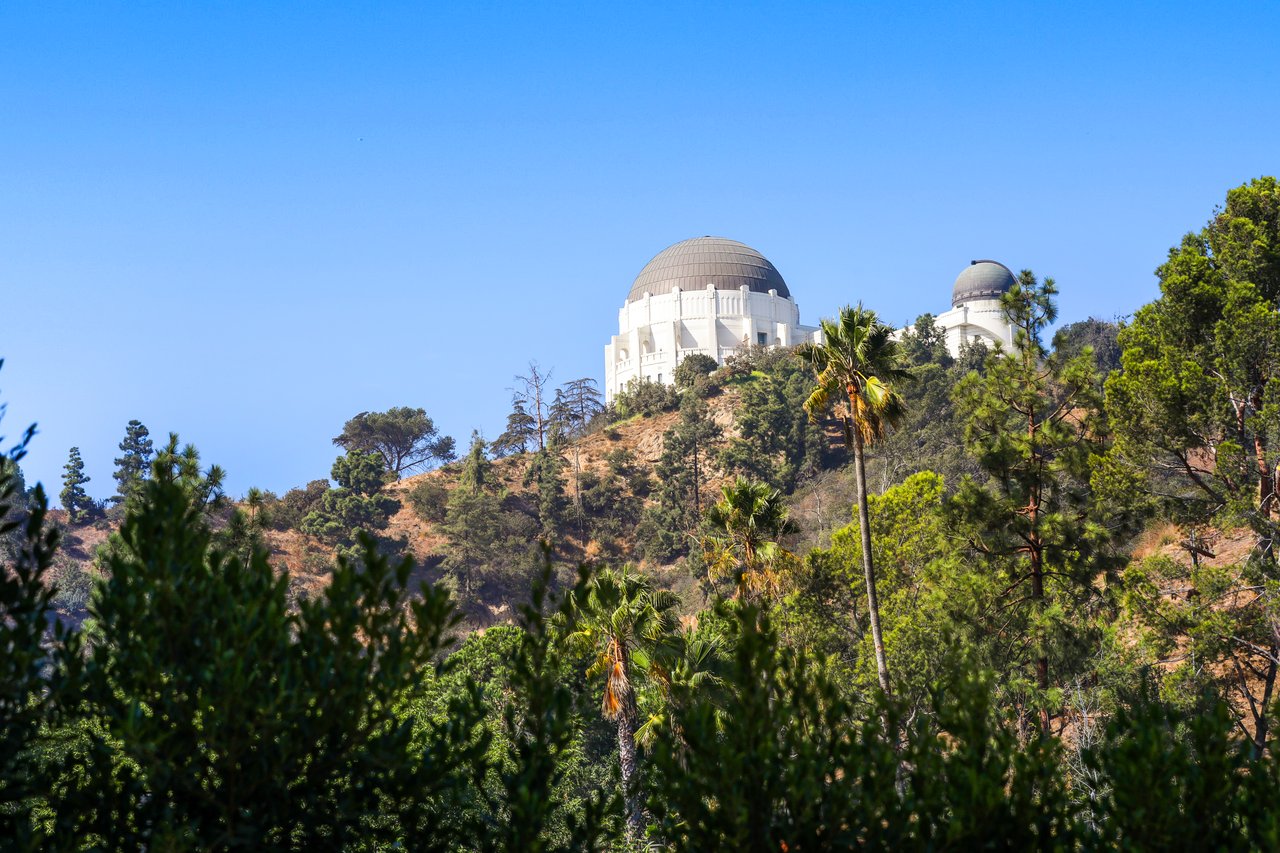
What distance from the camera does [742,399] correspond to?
238 feet

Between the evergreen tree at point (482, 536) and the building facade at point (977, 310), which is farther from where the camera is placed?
the building facade at point (977, 310)

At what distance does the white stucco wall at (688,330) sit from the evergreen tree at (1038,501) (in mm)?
58244

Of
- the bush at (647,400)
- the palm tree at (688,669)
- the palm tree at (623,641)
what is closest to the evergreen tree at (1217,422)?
the palm tree at (688,669)

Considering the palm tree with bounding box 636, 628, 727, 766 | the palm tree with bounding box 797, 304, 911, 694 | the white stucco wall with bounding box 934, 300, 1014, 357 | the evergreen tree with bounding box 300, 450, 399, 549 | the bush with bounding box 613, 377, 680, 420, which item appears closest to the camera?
the palm tree with bounding box 636, 628, 727, 766

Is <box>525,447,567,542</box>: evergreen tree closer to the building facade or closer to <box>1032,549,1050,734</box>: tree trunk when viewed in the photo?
the building facade

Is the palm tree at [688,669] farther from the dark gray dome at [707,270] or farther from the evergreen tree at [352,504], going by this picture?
the dark gray dome at [707,270]

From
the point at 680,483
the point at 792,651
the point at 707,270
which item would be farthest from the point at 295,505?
the point at 792,651

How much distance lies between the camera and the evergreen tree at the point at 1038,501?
2631 centimetres

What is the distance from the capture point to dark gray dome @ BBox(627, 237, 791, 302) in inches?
3575

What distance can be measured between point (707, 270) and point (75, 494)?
4676cm

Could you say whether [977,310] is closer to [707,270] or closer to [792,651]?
[707,270]

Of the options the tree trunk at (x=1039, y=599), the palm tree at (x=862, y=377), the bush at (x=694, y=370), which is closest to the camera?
the palm tree at (x=862, y=377)

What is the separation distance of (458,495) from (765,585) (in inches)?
1754

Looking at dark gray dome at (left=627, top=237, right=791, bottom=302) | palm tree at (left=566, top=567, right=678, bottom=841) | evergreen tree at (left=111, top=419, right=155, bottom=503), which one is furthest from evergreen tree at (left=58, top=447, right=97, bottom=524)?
palm tree at (left=566, top=567, right=678, bottom=841)
